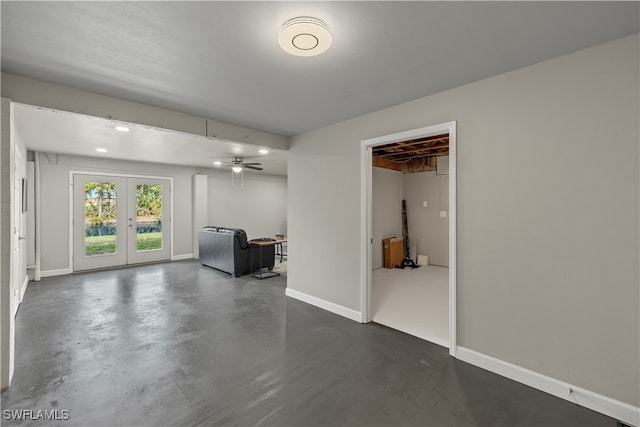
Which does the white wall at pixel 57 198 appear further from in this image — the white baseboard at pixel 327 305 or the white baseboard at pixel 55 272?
the white baseboard at pixel 327 305

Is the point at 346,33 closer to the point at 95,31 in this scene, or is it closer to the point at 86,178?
the point at 95,31

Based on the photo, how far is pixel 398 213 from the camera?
22.4 ft

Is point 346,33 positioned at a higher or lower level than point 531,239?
higher

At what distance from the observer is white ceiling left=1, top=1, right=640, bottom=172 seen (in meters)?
1.55

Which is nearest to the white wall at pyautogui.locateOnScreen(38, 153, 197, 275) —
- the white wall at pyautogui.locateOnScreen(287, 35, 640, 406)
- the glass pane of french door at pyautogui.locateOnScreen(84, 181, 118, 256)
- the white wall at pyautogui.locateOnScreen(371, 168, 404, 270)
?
the glass pane of french door at pyautogui.locateOnScreen(84, 181, 118, 256)

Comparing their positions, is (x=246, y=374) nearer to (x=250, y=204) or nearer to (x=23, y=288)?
(x=23, y=288)

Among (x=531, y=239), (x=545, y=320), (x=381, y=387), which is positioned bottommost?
(x=381, y=387)

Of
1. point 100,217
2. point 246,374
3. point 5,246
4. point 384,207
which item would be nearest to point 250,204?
point 100,217

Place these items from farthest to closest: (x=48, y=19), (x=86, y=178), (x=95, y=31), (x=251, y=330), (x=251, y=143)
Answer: (x=86, y=178)
(x=251, y=143)
(x=251, y=330)
(x=95, y=31)
(x=48, y=19)

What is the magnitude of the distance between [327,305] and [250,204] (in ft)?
18.7

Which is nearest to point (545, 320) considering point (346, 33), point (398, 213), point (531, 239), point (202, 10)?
point (531, 239)

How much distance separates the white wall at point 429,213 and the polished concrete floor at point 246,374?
3.77 m

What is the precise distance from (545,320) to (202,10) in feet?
9.94

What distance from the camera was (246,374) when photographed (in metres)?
2.34
